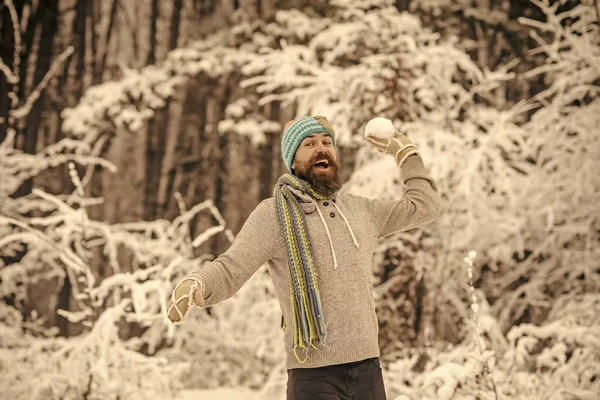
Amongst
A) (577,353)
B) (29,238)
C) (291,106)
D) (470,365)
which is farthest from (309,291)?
(291,106)

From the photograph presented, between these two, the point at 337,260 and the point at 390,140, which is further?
the point at 390,140

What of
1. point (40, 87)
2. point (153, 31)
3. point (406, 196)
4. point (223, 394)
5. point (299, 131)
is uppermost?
point (153, 31)

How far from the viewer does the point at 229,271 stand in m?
1.61

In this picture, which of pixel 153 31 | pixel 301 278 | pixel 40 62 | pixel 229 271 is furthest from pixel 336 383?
pixel 40 62

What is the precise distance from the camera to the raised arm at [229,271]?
4.89 feet

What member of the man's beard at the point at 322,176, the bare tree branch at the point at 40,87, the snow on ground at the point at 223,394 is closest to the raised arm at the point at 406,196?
the man's beard at the point at 322,176

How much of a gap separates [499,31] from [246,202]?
1967 mm

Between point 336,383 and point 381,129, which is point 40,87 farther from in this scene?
point 336,383

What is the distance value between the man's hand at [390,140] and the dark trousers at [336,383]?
68 centimetres

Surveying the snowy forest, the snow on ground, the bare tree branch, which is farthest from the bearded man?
the bare tree branch

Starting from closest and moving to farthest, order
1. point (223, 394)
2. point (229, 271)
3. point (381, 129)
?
point (229, 271)
point (381, 129)
point (223, 394)

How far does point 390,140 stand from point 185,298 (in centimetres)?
88

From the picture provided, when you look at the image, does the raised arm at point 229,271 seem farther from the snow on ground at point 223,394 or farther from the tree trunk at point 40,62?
the tree trunk at point 40,62

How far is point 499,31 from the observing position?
12.8 ft
